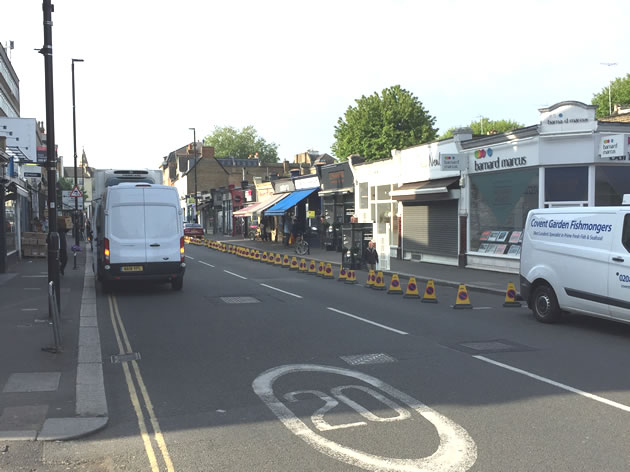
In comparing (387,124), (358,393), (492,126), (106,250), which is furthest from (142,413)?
(492,126)

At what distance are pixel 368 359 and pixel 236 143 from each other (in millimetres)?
102626

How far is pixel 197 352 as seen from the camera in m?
8.45

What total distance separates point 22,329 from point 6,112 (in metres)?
36.2

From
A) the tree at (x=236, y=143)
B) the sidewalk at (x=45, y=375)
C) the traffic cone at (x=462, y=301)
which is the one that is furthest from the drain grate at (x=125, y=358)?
the tree at (x=236, y=143)

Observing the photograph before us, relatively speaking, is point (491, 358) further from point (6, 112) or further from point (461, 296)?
point (6, 112)

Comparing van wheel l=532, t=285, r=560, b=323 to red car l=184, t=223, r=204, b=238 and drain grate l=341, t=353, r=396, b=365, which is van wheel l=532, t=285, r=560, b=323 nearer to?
drain grate l=341, t=353, r=396, b=365

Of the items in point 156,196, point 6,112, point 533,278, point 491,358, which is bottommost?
point 491,358

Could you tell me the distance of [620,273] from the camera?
9586 millimetres

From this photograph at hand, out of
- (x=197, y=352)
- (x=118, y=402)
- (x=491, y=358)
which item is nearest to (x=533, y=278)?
(x=491, y=358)

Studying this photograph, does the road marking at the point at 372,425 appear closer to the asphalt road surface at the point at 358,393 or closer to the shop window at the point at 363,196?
the asphalt road surface at the point at 358,393

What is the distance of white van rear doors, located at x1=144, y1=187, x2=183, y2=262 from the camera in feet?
48.8

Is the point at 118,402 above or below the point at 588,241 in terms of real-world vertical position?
below

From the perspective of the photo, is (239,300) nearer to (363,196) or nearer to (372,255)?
(372,255)

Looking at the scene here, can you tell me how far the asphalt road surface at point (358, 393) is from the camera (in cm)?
475
